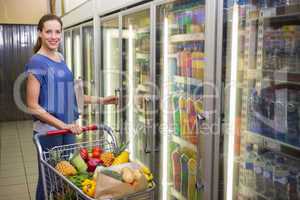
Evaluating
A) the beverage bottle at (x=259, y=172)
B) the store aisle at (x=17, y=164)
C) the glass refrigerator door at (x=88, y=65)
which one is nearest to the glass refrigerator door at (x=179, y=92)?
the beverage bottle at (x=259, y=172)

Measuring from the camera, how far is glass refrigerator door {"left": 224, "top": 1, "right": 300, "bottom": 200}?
1.73 metres

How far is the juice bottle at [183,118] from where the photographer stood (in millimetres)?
2605

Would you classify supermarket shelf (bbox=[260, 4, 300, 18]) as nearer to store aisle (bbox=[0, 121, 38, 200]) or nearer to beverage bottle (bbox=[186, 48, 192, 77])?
beverage bottle (bbox=[186, 48, 192, 77])

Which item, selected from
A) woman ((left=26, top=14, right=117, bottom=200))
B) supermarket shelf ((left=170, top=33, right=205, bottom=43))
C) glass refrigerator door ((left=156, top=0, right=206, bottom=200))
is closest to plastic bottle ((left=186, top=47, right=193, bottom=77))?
glass refrigerator door ((left=156, top=0, right=206, bottom=200))

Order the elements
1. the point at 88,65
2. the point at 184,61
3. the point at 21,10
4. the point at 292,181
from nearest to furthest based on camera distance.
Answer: the point at 292,181
the point at 184,61
the point at 88,65
the point at 21,10

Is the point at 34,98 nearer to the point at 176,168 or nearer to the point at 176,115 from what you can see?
the point at 176,115

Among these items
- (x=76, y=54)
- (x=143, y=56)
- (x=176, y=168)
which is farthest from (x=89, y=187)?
(x=76, y=54)

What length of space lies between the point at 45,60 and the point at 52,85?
0.18m

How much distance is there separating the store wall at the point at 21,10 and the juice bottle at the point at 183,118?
20.1 ft

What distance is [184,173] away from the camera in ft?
8.84

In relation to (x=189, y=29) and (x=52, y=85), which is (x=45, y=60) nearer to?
(x=52, y=85)

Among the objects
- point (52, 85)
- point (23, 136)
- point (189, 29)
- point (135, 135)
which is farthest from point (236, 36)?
point (23, 136)

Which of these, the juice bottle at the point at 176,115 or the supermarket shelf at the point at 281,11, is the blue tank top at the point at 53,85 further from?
the supermarket shelf at the point at 281,11

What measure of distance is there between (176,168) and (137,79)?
3.29 ft
